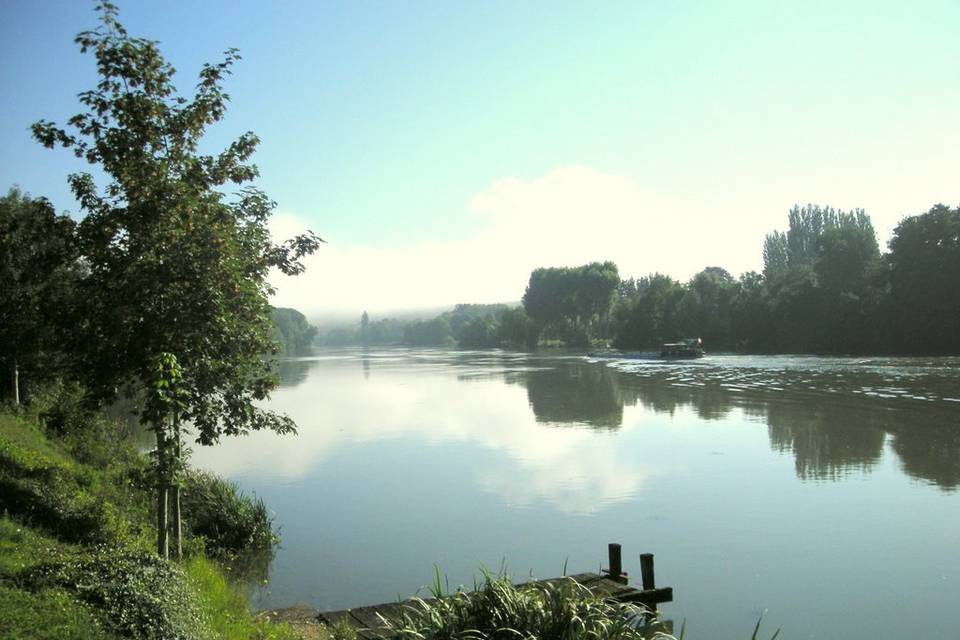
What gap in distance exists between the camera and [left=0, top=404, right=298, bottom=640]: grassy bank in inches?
235

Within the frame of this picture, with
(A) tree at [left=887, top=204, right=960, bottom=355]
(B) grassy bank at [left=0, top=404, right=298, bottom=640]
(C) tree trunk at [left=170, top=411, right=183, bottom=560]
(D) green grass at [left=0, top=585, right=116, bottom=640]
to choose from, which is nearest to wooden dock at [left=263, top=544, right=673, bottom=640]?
(B) grassy bank at [left=0, top=404, right=298, bottom=640]

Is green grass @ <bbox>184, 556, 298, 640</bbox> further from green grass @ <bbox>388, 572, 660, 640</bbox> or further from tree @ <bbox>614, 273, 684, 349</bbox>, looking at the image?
tree @ <bbox>614, 273, 684, 349</bbox>

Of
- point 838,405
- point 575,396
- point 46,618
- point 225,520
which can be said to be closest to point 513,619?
point 46,618

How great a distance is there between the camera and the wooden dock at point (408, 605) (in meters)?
8.55

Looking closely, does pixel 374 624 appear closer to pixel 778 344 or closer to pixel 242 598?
pixel 242 598

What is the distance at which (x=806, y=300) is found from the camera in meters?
76.9

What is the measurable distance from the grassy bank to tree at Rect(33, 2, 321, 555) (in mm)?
1618

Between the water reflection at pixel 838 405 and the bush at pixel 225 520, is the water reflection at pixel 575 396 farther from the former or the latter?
the bush at pixel 225 520

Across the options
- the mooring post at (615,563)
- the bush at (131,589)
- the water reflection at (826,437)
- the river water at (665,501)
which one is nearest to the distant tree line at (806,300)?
the river water at (665,501)

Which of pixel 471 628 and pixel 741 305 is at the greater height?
pixel 741 305

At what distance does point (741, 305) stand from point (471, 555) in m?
79.7

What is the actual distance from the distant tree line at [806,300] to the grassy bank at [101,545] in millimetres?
64126

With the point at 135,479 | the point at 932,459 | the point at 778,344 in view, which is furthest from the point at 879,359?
the point at 135,479

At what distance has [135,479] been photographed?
50.3ft
